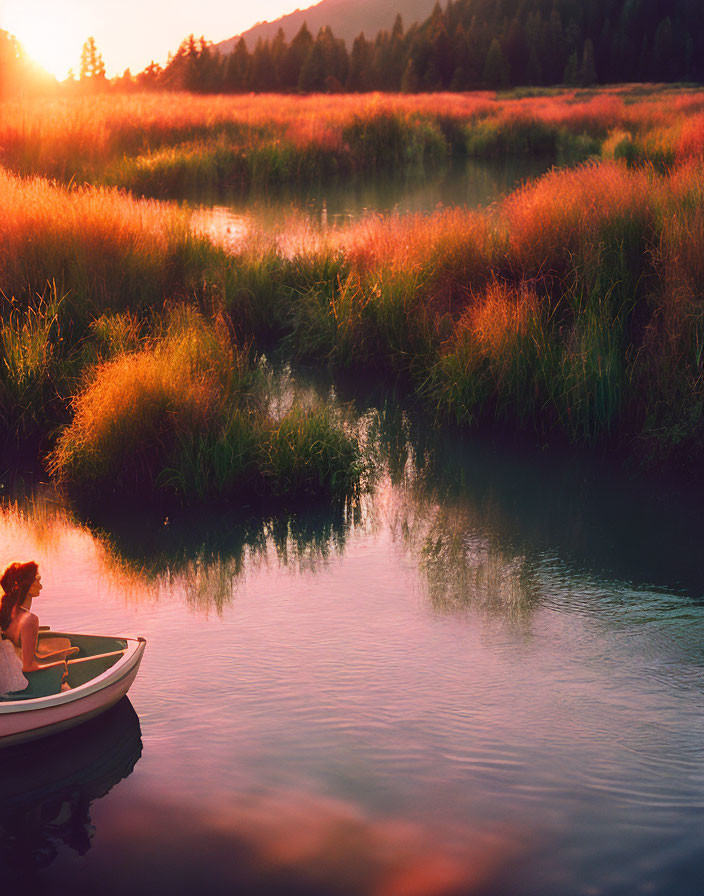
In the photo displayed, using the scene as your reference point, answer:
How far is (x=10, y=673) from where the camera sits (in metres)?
3.32

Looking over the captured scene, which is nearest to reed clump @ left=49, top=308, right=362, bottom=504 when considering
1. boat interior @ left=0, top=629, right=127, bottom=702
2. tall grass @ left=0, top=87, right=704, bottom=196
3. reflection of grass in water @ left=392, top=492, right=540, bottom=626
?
reflection of grass in water @ left=392, top=492, right=540, bottom=626

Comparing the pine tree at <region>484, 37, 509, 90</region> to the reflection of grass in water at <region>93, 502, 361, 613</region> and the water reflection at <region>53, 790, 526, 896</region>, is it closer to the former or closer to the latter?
the reflection of grass in water at <region>93, 502, 361, 613</region>

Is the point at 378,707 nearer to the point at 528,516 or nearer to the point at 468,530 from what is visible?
the point at 468,530

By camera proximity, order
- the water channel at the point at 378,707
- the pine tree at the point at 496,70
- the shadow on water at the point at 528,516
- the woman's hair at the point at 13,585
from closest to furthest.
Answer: the water channel at the point at 378,707 < the woman's hair at the point at 13,585 < the shadow on water at the point at 528,516 < the pine tree at the point at 496,70

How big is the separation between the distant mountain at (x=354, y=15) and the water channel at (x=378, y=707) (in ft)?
575

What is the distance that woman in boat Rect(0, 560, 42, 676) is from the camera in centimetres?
338

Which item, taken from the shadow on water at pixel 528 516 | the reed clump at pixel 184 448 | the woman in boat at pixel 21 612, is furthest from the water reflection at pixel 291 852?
the reed clump at pixel 184 448

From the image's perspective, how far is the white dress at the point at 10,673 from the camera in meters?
3.31

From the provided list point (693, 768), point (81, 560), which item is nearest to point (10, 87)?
point (81, 560)

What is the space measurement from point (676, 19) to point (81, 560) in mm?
74784

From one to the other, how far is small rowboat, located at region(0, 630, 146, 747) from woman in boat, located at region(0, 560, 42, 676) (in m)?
0.09

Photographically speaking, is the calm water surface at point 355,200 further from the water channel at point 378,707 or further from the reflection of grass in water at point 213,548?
the water channel at point 378,707

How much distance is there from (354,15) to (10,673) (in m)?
192

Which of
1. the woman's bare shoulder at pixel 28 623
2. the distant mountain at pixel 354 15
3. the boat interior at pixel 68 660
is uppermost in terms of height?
the distant mountain at pixel 354 15
